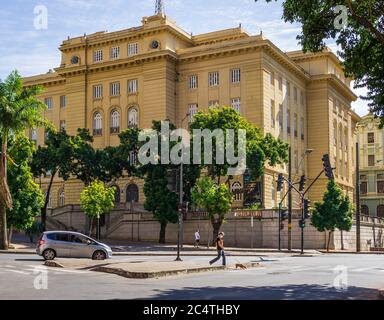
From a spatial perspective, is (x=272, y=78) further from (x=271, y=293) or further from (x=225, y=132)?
(x=271, y=293)

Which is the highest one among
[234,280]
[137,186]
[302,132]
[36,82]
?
[36,82]

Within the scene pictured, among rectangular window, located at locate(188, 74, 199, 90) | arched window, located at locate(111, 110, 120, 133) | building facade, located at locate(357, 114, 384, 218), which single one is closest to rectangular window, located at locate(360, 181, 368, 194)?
building facade, located at locate(357, 114, 384, 218)

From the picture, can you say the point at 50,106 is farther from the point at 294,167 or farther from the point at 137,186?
the point at 294,167

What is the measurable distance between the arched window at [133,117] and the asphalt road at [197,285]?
151 ft

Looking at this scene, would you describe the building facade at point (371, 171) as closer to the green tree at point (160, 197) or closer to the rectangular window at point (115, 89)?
the rectangular window at point (115, 89)

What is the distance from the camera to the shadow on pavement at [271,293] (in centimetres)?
1523

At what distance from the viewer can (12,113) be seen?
4003 cm

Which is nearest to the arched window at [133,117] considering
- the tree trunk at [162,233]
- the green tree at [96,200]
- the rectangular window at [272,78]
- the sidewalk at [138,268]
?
the rectangular window at [272,78]

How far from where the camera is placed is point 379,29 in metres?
19.7

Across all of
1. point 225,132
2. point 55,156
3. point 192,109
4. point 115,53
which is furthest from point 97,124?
point 225,132

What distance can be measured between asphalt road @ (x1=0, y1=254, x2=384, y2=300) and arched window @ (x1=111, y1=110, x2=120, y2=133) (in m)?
47.8

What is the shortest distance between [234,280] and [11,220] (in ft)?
92.4

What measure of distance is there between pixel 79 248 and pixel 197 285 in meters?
13.0
